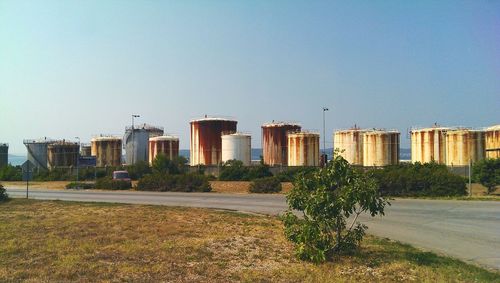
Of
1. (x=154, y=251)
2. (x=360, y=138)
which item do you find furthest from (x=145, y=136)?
(x=154, y=251)

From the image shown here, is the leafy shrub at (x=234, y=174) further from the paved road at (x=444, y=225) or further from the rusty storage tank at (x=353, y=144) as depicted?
the paved road at (x=444, y=225)

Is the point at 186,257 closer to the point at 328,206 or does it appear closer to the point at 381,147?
the point at 328,206

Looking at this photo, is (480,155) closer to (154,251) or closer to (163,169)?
(163,169)

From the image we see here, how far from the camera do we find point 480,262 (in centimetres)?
947

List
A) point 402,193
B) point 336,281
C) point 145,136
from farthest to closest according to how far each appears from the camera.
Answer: point 145,136 < point 402,193 < point 336,281

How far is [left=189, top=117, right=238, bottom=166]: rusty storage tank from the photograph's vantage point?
65.9m

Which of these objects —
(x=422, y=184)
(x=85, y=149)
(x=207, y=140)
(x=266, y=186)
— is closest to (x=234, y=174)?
(x=266, y=186)

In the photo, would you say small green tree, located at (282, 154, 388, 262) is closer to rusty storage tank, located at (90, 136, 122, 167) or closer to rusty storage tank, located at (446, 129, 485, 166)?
rusty storage tank, located at (446, 129, 485, 166)

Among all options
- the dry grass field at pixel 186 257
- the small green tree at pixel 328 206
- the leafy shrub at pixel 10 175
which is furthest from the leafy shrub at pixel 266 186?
the leafy shrub at pixel 10 175

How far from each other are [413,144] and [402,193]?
38.1 m

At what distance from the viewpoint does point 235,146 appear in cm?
6356

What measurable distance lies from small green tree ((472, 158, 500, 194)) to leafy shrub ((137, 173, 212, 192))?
18.3 metres

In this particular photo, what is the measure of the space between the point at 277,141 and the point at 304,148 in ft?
23.9

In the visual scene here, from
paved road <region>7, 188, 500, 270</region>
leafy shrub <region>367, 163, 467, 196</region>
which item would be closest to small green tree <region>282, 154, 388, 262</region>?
paved road <region>7, 188, 500, 270</region>
